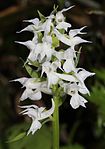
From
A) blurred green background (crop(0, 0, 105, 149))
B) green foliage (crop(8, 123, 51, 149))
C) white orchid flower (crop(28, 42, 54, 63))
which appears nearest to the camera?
white orchid flower (crop(28, 42, 54, 63))

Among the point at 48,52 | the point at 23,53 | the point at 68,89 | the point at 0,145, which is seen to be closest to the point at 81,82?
the point at 68,89

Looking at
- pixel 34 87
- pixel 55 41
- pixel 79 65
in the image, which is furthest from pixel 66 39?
pixel 79 65

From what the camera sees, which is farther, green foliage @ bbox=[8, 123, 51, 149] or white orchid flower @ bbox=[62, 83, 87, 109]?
green foliage @ bbox=[8, 123, 51, 149]

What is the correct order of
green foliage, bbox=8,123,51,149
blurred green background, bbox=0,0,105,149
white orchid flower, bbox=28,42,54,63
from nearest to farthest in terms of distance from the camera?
white orchid flower, bbox=28,42,54,63 → green foliage, bbox=8,123,51,149 → blurred green background, bbox=0,0,105,149

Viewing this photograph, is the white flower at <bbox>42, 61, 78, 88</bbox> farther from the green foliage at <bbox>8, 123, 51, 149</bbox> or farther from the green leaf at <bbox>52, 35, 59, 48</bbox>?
the green foliage at <bbox>8, 123, 51, 149</bbox>

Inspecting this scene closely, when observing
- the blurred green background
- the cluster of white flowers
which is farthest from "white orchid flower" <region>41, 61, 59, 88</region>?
the blurred green background

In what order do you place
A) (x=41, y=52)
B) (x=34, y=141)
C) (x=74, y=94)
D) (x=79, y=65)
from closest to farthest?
1. (x=41, y=52)
2. (x=74, y=94)
3. (x=34, y=141)
4. (x=79, y=65)

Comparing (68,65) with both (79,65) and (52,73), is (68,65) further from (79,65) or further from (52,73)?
(79,65)

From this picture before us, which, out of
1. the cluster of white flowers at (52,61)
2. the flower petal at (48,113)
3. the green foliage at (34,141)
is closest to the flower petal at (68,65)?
the cluster of white flowers at (52,61)

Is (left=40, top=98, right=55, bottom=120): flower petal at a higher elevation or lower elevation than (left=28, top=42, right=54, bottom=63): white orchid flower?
lower

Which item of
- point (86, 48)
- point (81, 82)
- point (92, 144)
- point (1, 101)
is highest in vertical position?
point (81, 82)

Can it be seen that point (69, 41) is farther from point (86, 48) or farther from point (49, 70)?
point (86, 48)
